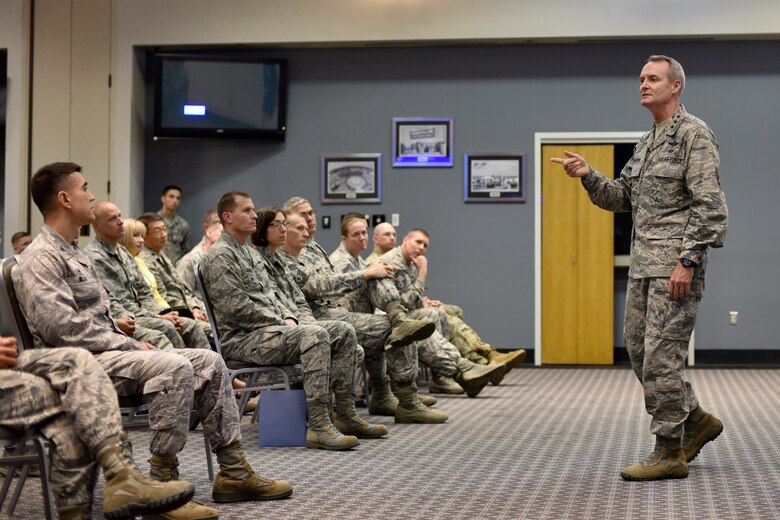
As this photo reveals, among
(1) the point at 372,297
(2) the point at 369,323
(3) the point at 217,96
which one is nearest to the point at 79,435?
(2) the point at 369,323

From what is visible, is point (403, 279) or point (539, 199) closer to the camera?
point (403, 279)

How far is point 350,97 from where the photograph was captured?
9758 millimetres

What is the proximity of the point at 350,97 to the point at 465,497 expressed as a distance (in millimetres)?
6619

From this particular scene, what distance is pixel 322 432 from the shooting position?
4602 mm

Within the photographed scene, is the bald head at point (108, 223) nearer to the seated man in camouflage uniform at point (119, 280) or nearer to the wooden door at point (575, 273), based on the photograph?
the seated man in camouflage uniform at point (119, 280)

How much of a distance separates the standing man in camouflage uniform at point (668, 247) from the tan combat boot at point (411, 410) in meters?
1.74

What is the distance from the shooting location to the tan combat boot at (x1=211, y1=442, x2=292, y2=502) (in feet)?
11.2

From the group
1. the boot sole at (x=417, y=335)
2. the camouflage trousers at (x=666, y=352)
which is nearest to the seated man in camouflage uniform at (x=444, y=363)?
the boot sole at (x=417, y=335)

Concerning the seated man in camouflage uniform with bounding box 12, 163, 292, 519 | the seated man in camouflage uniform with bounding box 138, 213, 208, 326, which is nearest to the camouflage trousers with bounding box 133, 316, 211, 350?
the seated man in camouflage uniform with bounding box 138, 213, 208, 326

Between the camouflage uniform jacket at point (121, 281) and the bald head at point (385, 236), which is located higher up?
the bald head at point (385, 236)

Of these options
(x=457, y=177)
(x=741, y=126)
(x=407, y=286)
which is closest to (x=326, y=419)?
(x=407, y=286)

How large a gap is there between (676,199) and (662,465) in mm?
983

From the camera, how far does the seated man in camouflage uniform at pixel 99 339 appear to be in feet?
9.88

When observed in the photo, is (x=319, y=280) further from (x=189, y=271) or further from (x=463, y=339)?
(x=463, y=339)
